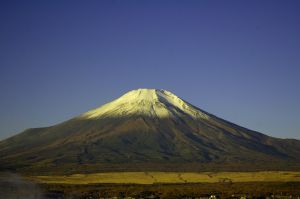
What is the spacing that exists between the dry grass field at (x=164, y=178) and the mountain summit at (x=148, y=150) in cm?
1366

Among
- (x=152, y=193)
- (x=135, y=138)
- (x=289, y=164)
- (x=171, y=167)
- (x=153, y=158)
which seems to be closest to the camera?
(x=152, y=193)


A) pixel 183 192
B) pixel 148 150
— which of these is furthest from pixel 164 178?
pixel 148 150

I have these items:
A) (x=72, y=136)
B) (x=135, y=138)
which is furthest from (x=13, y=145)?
(x=135, y=138)

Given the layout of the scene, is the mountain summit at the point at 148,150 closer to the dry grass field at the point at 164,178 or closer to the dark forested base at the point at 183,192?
the dry grass field at the point at 164,178

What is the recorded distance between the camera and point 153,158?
159 meters

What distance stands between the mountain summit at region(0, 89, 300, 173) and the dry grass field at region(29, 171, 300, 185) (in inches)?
538

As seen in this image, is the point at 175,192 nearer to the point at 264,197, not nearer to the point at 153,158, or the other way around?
the point at 264,197

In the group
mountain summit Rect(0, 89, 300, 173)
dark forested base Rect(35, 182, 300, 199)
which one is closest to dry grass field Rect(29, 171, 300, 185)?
mountain summit Rect(0, 89, 300, 173)

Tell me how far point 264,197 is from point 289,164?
81.4 metres

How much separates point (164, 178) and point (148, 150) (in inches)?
2382

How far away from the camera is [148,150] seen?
170m

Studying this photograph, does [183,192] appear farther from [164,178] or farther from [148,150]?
[148,150]

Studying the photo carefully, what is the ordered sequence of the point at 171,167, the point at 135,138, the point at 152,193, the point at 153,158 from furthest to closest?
the point at 135,138 < the point at 153,158 < the point at 171,167 < the point at 152,193

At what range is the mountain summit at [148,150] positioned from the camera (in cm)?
14312
